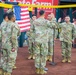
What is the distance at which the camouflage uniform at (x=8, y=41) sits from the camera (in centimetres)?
735

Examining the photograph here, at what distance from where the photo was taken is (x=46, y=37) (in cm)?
796

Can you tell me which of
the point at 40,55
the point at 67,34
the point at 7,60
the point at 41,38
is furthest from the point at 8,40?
the point at 67,34

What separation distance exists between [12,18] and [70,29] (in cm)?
282

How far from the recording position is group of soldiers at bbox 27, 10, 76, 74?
311 inches

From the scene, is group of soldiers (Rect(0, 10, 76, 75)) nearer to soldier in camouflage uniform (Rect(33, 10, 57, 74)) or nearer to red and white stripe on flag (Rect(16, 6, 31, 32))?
soldier in camouflage uniform (Rect(33, 10, 57, 74))

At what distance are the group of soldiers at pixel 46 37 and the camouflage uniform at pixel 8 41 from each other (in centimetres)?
80

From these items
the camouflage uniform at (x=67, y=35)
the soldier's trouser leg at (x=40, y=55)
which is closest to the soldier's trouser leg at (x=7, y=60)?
the soldier's trouser leg at (x=40, y=55)

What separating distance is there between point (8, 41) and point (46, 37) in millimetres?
1208

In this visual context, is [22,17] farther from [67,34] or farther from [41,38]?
[67,34]

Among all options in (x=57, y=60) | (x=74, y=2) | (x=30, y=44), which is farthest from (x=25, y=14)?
(x=74, y=2)

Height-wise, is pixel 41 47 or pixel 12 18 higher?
pixel 12 18

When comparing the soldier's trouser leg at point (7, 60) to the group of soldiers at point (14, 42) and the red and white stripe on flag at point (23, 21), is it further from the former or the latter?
the red and white stripe on flag at point (23, 21)

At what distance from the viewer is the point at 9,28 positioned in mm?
7352

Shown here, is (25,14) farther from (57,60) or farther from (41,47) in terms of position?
(57,60)
